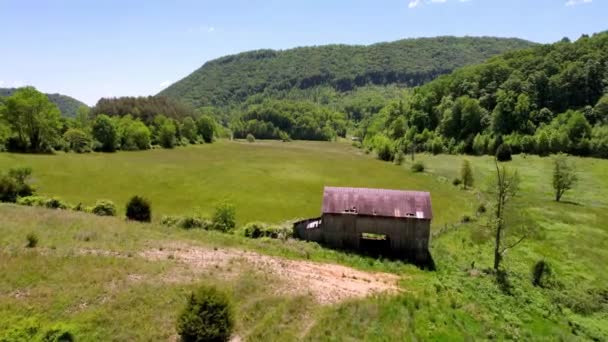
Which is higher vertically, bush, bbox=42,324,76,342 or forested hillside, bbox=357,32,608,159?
forested hillside, bbox=357,32,608,159

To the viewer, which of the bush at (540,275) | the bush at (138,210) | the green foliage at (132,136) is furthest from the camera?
the green foliage at (132,136)

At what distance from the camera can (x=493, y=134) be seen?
3912 inches

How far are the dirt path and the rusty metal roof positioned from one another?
5935 mm

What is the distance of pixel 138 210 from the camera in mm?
36375

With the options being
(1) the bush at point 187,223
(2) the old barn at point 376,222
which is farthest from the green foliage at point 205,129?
(2) the old barn at point 376,222

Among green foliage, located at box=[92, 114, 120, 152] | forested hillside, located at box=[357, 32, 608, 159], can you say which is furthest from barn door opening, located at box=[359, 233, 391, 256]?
green foliage, located at box=[92, 114, 120, 152]

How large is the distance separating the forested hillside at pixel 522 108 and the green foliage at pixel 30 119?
78.8 meters

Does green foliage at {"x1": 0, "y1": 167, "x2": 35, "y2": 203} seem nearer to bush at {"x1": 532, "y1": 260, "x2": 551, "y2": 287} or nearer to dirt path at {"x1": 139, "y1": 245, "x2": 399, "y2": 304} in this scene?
dirt path at {"x1": 139, "y1": 245, "x2": 399, "y2": 304}

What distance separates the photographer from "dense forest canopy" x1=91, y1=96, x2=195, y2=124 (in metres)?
134

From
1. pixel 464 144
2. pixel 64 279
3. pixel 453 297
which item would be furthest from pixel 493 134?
pixel 64 279

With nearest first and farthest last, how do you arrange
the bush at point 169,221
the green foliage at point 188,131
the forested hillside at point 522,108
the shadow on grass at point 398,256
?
the shadow on grass at point 398,256 < the bush at point 169,221 < the forested hillside at point 522,108 < the green foliage at point 188,131

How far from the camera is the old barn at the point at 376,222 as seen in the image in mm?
30219

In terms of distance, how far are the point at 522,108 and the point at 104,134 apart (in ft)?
358

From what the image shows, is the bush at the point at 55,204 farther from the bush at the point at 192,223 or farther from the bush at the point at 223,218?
the bush at the point at 223,218
